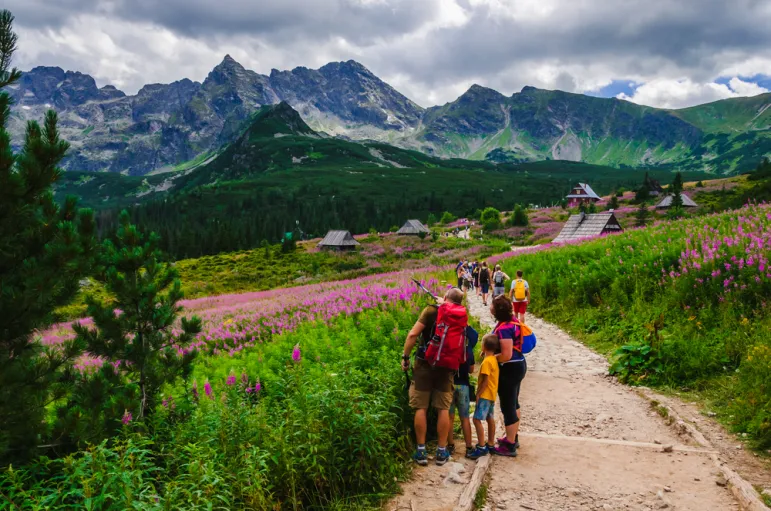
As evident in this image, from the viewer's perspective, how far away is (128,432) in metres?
4.80

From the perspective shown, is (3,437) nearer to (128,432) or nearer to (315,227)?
(128,432)

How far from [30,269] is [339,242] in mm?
71200

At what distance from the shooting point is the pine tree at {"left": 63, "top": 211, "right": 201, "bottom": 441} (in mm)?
5219

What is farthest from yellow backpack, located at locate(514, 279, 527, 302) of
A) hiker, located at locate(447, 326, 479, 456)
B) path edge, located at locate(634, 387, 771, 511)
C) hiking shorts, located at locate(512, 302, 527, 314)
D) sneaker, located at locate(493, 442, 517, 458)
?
sneaker, located at locate(493, 442, 517, 458)

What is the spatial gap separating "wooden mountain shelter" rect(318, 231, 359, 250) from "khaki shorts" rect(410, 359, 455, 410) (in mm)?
68426

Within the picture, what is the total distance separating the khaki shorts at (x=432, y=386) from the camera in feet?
20.1

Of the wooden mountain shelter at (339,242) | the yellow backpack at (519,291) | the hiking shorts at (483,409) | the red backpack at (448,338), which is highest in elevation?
the red backpack at (448,338)

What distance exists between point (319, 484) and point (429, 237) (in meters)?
68.2

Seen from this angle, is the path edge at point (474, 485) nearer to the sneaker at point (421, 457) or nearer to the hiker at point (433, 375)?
the hiker at point (433, 375)

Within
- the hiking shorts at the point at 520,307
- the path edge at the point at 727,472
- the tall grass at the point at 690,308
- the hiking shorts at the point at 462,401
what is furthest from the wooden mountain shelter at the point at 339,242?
the hiking shorts at the point at 462,401

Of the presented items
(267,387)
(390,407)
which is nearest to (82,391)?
(267,387)

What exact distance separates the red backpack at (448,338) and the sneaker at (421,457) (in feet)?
3.88

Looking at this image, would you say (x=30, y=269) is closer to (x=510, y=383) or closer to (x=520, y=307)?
(x=510, y=383)

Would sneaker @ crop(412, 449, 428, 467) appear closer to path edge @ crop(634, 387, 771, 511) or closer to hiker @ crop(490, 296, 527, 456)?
hiker @ crop(490, 296, 527, 456)
